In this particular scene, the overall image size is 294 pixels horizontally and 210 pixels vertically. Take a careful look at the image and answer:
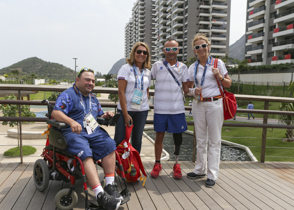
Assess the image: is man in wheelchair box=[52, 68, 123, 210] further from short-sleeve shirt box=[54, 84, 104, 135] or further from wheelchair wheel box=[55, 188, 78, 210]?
wheelchair wheel box=[55, 188, 78, 210]

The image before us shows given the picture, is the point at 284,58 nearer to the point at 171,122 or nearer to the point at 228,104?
the point at 228,104

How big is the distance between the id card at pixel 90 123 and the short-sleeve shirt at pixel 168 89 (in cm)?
85

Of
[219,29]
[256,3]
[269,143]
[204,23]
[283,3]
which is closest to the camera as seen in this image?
[269,143]

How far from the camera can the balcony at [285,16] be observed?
36250mm

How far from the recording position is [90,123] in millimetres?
2387

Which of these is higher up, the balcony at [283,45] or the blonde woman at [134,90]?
the balcony at [283,45]

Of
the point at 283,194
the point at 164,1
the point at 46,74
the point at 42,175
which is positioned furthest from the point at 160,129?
the point at 46,74

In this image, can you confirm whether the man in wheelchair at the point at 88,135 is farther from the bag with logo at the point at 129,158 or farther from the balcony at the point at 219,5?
the balcony at the point at 219,5

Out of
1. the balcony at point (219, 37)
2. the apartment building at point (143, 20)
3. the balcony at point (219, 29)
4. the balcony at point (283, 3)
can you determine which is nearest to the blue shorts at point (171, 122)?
the balcony at point (283, 3)

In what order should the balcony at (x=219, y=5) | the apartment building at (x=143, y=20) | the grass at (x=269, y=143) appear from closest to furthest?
the grass at (x=269, y=143)
the balcony at (x=219, y=5)
the apartment building at (x=143, y=20)

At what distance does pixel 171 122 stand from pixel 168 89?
0.41 metres

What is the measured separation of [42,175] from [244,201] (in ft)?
7.11

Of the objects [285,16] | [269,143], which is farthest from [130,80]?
[285,16]

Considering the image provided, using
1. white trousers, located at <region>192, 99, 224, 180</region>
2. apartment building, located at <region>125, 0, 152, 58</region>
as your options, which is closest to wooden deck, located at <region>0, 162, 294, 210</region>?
white trousers, located at <region>192, 99, 224, 180</region>
